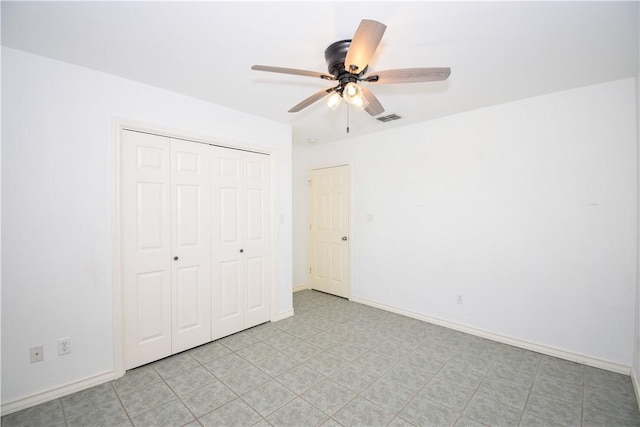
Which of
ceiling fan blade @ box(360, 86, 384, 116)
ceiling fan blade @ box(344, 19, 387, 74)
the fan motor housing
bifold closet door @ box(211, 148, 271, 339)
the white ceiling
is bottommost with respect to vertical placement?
bifold closet door @ box(211, 148, 271, 339)

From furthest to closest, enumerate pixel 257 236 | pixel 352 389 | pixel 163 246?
1. pixel 257 236
2. pixel 163 246
3. pixel 352 389

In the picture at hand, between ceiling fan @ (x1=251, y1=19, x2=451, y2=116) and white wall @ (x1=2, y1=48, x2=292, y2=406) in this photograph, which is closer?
ceiling fan @ (x1=251, y1=19, x2=451, y2=116)

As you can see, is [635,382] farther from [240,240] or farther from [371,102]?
[240,240]

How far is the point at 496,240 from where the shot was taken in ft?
9.89

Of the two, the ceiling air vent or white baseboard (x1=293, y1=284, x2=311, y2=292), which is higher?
the ceiling air vent

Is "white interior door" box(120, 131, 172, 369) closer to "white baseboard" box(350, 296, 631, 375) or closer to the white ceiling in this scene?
the white ceiling

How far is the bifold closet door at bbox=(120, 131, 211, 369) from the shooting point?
2439 millimetres

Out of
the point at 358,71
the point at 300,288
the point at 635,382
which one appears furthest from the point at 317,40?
the point at 300,288

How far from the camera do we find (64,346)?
6.97ft

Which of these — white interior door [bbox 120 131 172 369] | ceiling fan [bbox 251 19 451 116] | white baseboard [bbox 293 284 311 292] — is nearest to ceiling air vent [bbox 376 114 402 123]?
ceiling fan [bbox 251 19 451 116]

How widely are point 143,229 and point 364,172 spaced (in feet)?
9.65

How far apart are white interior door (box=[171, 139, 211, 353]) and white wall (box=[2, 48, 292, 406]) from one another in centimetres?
50

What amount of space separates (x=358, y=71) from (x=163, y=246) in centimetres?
229

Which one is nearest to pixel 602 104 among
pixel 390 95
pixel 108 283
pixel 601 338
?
pixel 390 95
